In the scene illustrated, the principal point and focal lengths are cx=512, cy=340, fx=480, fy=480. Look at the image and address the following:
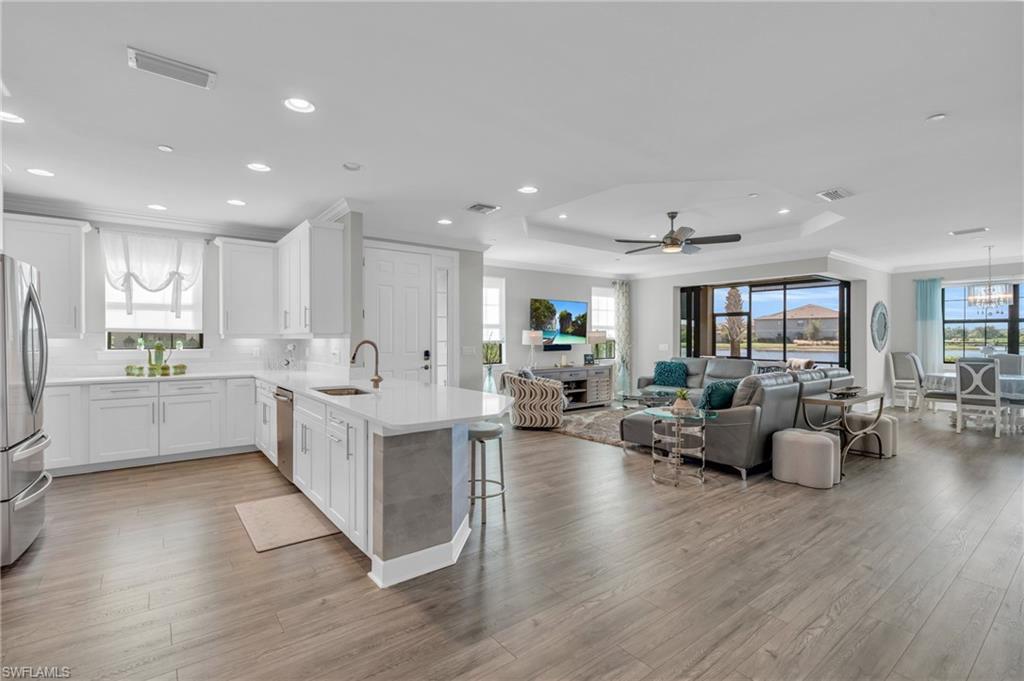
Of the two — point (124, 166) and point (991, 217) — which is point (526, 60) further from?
point (991, 217)

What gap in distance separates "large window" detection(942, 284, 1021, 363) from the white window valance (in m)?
12.0

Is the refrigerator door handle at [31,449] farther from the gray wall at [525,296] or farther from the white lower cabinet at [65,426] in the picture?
the gray wall at [525,296]

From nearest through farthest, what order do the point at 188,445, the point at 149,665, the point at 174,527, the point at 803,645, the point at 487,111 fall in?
the point at 149,665, the point at 803,645, the point at 487,111, the point at 174,527, the point at 188,445

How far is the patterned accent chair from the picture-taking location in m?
6.61

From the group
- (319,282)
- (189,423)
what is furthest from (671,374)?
(189,423)

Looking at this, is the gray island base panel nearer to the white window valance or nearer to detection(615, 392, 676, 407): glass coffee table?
the white window valance

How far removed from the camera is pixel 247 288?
551cm

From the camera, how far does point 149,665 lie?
77.0 inches

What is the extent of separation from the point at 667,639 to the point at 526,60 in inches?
106

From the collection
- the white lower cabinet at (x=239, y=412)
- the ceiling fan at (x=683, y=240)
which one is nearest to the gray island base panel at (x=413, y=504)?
the white lower cabinet at (x=239, y=412)

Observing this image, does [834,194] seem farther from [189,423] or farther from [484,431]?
[189,423]

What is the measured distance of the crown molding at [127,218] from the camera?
177 inches

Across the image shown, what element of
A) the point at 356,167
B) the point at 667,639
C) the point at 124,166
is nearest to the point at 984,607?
the point at 667,639

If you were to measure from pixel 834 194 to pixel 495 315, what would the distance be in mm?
5378
